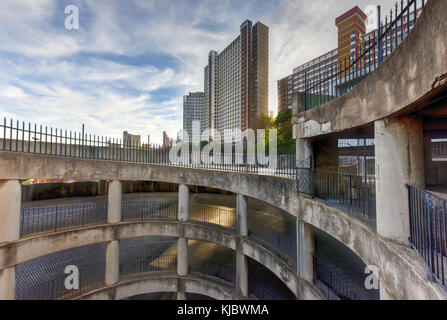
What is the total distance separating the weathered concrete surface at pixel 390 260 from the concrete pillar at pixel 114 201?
404 inches

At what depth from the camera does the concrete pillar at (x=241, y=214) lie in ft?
33.4

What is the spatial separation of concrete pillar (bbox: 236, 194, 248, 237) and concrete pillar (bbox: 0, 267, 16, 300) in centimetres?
965

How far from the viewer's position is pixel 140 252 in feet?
46.6

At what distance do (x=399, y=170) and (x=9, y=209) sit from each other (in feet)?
40.7

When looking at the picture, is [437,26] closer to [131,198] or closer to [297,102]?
[297,102]

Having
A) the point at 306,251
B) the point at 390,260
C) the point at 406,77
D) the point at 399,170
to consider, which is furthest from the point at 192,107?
the point at 390,260

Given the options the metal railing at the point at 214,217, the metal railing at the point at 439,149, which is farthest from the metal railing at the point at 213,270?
the metal railing at the point at 439,149

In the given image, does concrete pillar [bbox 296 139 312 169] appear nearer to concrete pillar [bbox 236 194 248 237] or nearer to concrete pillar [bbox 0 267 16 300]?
concrete pillar [bbox 236 194 248 237]

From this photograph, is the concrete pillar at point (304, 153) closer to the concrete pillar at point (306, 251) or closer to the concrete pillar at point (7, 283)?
the concrete pillar at point (306, 251)

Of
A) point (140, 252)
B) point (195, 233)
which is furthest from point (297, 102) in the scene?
point (140, 252)

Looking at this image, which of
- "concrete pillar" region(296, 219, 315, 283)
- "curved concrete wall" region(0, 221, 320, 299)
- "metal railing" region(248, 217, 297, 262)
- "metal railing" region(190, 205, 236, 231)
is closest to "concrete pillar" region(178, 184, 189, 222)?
"curved concrete wall" region(0, 221, 320, 299)

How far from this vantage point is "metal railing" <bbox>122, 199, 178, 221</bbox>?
12.9 metres

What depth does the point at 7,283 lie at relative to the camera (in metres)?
7.86
